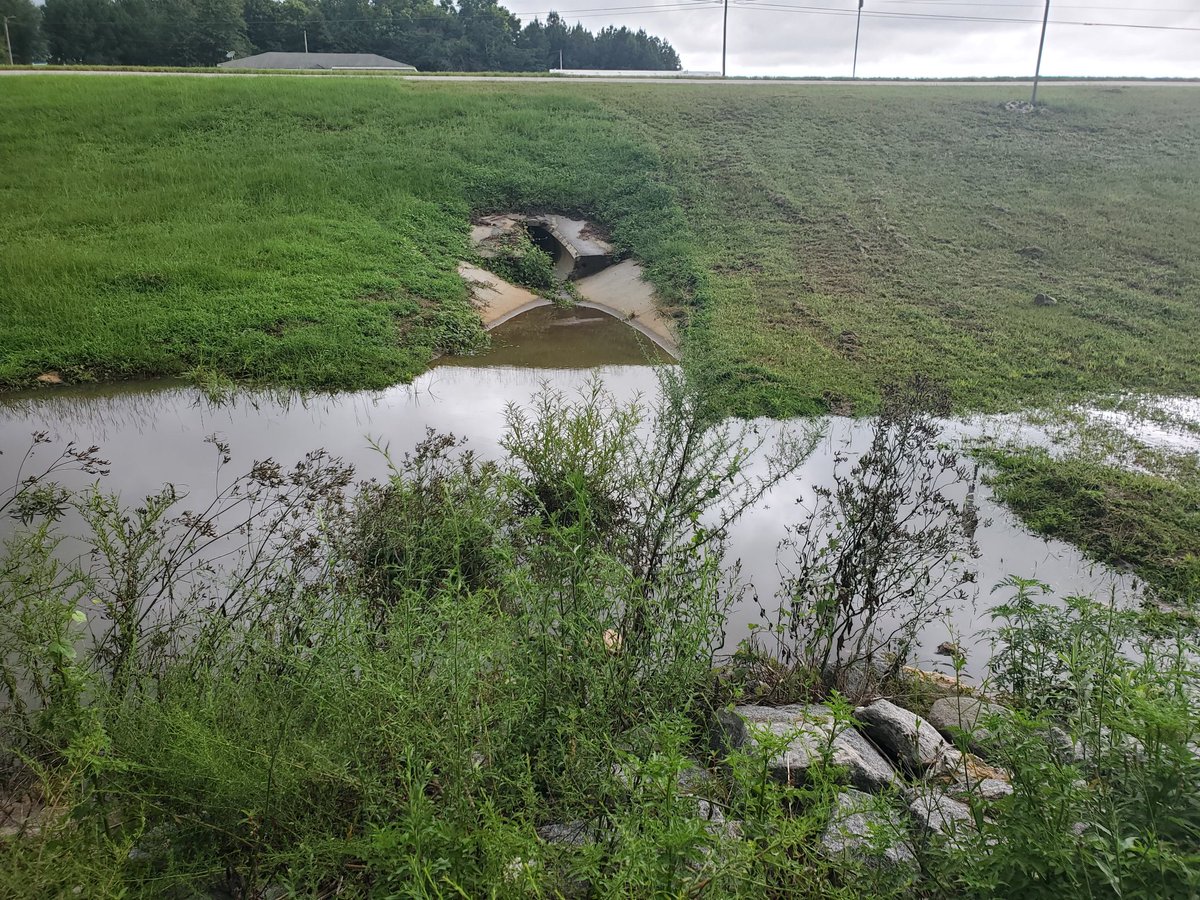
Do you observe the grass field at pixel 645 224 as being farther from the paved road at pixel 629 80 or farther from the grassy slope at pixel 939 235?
the paved road at pixel 629 80

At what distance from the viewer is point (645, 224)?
1559 cm

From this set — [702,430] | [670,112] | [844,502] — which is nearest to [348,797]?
[702,430]

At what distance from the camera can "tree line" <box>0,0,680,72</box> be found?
33.6 meters

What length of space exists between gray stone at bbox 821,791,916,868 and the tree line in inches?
1498

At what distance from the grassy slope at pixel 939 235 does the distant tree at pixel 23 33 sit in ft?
97.2

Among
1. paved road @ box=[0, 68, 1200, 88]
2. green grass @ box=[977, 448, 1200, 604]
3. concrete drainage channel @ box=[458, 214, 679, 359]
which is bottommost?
green grass @ box=[977, 448, 1200, 604]

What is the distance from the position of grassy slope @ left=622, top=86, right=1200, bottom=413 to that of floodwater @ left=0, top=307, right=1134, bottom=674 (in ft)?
4.90

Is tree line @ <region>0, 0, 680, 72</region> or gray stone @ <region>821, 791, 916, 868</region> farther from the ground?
tree line @ <region>0, 0, 680, 72</region>

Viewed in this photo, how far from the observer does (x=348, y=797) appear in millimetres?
2891

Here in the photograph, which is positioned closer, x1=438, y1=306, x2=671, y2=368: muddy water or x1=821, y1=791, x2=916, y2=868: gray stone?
x1=821, y1=791, x2=916, y2=868: gray stone

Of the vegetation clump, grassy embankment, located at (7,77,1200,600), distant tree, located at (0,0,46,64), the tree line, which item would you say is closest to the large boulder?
the vegetation clump

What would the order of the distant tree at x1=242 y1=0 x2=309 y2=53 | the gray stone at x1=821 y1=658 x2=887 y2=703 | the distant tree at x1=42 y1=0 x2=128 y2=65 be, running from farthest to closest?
the distant tree at x1=242 y1=0 x2=309 y2=53 < the distant tree at x1=42 y1=0 x2=128 y2=65 < the gray stone at x1=821 y1=658 x2=887 y2=703

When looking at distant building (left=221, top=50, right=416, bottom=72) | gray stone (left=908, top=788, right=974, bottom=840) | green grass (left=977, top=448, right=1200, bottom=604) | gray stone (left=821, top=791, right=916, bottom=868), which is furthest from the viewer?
distant building (left=221, top=50, right=416, bottom=72)

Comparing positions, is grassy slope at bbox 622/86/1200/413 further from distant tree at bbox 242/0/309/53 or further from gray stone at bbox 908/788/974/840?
distant tree at bbox 242/0/309/53
